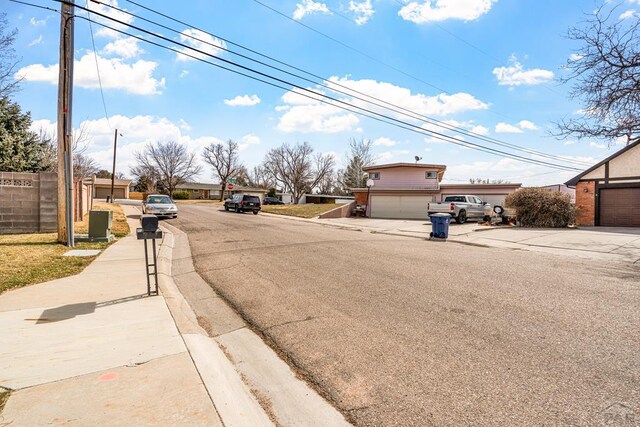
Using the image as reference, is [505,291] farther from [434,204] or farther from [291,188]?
[291,188]

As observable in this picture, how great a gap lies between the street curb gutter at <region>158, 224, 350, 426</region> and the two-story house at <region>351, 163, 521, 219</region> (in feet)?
95.5

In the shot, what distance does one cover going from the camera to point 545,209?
1964 cm

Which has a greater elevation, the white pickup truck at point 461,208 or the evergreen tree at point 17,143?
the evergreen tree at point 17,143

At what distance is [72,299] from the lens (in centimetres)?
558

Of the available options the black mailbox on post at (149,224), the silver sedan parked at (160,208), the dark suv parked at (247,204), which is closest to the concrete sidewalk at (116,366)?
Result: the black mailbox on post at (149,224)

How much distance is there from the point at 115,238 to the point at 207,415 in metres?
12.1

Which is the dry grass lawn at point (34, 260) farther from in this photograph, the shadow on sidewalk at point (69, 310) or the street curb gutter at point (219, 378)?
the street curb gutter at point (219, 378)

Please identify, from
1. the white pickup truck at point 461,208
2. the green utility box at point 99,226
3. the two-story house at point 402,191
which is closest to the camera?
the green utility box at point 99,226

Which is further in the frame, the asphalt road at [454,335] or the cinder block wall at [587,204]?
the cinder block wall at [587,204]

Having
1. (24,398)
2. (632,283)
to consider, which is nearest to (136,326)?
(24,398)

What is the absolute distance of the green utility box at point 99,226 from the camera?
38.8 feet

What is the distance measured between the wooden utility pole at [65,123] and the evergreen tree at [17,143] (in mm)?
13684

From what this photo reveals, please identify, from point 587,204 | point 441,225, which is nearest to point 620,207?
point 587,204

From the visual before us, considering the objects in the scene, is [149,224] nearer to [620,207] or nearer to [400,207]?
[620,207]
